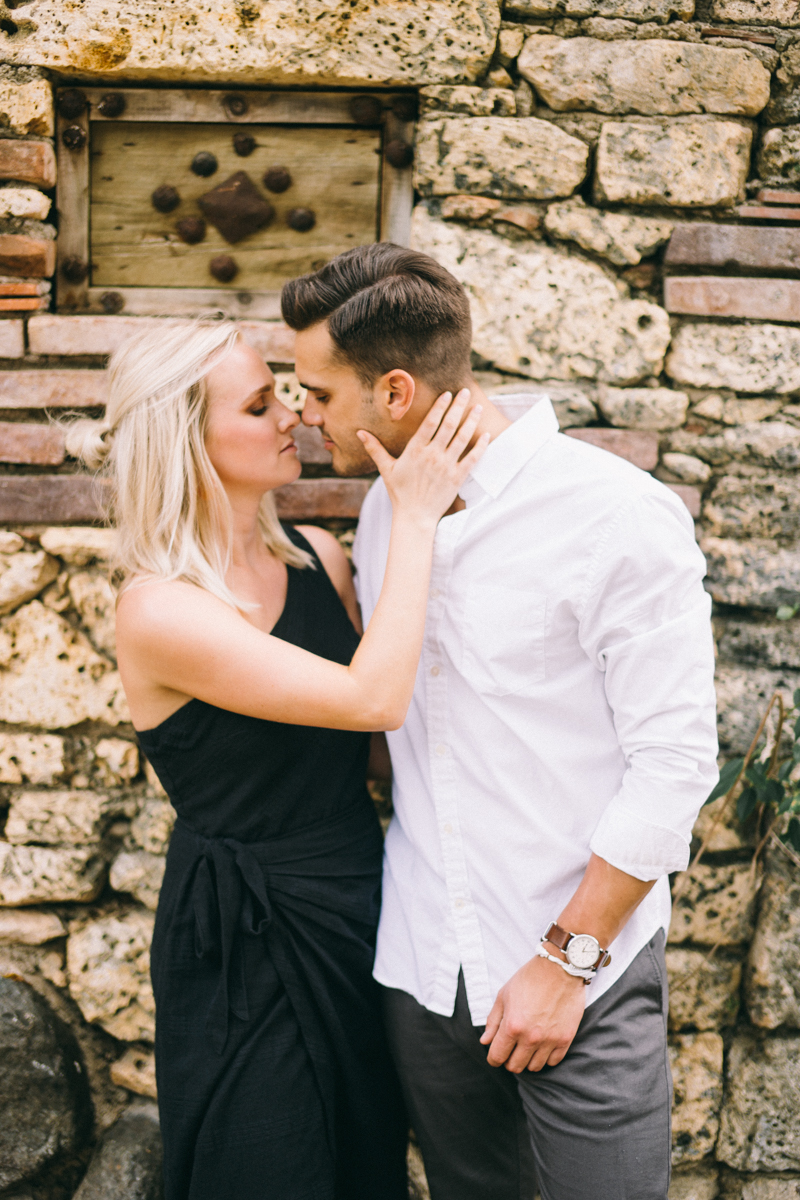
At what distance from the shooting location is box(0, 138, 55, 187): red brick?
5.92ft

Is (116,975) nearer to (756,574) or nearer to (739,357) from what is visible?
(756,574)

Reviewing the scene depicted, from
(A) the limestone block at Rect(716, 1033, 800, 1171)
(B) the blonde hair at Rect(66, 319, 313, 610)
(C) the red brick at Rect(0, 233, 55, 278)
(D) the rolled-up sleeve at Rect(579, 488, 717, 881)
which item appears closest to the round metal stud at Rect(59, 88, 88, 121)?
(C) the red brick at Rect(0, 233, 55, 278)

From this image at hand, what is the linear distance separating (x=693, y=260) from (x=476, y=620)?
1075 millimetres

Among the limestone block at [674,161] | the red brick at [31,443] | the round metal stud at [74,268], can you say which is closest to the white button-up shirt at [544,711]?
the limestone block at [674,161]

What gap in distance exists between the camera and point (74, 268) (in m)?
1.93

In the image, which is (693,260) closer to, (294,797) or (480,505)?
(480,505)

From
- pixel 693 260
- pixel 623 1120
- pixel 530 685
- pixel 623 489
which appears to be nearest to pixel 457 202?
pixel 693 260

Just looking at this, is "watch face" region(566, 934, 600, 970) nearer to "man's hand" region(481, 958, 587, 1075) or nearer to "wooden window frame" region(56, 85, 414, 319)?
"man's hand" region(481, 958, 587, 1075)

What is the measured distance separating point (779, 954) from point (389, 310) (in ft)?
5.78

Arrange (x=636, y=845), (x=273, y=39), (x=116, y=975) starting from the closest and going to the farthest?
(x=636, y=845)
(x=273, y=39)
(x=116, y=975)

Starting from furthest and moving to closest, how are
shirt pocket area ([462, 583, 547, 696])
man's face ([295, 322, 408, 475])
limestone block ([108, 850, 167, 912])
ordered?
1. limestone block ([108, 850, 167, 912])
2. man's face ([295, 322, 408, 475])
3. shirt pocket area ([462, 583, 547, 696])

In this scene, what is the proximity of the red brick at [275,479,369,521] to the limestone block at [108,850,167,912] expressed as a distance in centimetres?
95

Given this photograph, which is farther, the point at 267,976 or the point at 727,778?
the point at 727,778

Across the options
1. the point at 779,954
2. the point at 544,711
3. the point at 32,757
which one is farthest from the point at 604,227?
the point at 32,757
